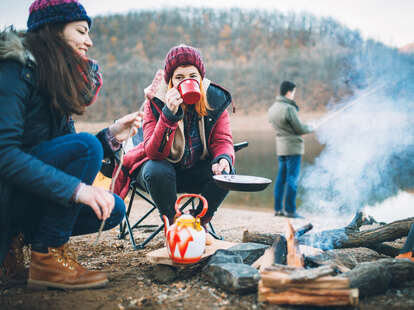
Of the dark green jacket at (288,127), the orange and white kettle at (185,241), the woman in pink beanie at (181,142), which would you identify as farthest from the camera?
the dark green jacket at (288,127)

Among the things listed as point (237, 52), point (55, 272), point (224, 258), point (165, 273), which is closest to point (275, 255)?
point (224, 258)

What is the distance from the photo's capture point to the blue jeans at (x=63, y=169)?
59.7 inches

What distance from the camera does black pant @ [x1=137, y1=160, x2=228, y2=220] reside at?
2.11m

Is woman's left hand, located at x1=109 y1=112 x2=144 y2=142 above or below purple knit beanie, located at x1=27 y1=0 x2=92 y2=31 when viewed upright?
below

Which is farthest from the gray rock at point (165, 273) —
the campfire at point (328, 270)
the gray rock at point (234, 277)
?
the campfire at point (328, 270)

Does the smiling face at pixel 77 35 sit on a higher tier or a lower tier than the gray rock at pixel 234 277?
higher

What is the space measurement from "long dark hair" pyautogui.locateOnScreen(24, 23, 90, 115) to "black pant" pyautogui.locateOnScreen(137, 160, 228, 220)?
2.31 feet

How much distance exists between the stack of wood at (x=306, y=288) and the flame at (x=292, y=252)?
0.28 metres

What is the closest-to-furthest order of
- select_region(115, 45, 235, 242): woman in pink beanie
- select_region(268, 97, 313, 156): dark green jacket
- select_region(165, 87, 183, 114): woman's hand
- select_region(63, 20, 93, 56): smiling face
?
select_region(63, 20, 93, 56): smiling face → select_region(165, 87, 183, 114): woman's hand → select_region(115, 45, 235, 242): woman in pink beanie → select_region(268, 97, 313, 156): dark green jacket

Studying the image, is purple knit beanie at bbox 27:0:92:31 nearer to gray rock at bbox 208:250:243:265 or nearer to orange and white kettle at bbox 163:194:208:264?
orange and white kettle at bbox 163:194:208:264

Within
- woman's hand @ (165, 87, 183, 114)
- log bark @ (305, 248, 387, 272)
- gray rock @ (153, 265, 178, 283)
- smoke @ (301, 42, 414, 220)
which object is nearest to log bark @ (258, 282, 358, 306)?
log bark @ (305, 248, 387, 272)

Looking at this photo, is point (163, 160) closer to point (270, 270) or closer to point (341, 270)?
point (270, 270)

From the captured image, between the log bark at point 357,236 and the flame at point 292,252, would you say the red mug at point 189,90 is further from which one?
the log bark at point 357,236

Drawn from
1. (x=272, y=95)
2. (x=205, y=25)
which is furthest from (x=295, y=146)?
(x=205, y=25)
